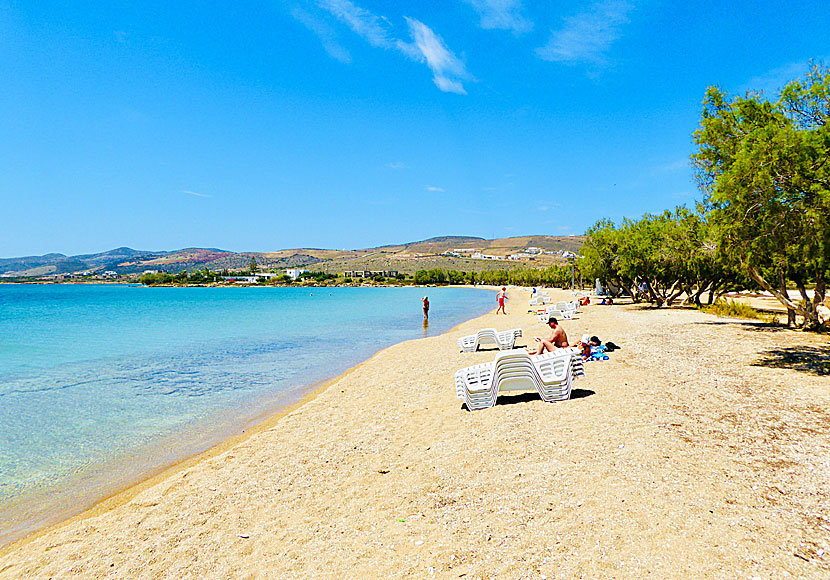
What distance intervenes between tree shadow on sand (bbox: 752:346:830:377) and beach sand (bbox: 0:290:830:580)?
32.7 inches

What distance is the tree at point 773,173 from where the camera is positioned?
8.28m

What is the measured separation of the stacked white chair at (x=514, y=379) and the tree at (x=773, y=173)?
5382 mm

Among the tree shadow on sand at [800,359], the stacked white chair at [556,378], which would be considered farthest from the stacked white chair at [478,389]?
the tree shadow on sand at [800,359]

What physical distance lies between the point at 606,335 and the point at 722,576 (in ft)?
47.4

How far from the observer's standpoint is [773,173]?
873 cm

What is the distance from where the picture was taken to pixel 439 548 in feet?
12.2

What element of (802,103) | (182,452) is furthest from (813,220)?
(182,452)

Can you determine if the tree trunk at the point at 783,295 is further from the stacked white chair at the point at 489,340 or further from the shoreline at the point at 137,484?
the shoreline at the point at 137,484

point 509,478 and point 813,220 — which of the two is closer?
point 509,478

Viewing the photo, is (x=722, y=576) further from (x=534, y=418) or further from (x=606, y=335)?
(x=606, y=335)

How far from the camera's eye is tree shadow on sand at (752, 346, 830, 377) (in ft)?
30.4

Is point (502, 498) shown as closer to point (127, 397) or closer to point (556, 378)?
point (556, 378)

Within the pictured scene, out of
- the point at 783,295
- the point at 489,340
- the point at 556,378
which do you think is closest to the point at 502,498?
the point at 556,378

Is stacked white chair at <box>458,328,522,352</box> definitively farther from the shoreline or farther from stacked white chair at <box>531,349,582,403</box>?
stacked white chair at <box>531,349,582,403</box>
